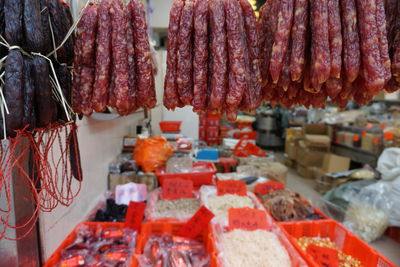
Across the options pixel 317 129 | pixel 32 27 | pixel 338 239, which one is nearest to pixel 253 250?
pixel 338 239

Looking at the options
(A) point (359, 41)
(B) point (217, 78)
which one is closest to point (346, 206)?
(A) point (359, 41)

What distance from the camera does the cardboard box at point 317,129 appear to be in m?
6.82

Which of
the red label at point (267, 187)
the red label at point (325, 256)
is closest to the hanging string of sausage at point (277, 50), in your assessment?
the red label at point (325, 256)

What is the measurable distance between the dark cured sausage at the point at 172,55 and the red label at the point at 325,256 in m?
1.55

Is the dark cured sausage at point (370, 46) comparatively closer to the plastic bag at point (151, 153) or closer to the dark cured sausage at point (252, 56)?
the dark cured sausage at point (252, 56)

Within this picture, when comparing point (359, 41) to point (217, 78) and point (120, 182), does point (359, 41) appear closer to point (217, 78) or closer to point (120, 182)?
point (217, 78)

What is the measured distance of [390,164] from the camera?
3.24 metres

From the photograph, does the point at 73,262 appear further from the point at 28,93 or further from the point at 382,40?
the point at 382,40

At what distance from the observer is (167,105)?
1.25 metres

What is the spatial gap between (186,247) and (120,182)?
Answer: 1.48 meters

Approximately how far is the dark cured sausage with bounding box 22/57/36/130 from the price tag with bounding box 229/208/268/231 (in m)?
1.65

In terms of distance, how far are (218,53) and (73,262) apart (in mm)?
1737

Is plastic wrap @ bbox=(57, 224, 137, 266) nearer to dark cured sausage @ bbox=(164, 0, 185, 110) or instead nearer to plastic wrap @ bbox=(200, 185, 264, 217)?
plastic wrap @ bbox=(200, 185, 264, 217)

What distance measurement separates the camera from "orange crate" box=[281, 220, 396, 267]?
6.24ft
